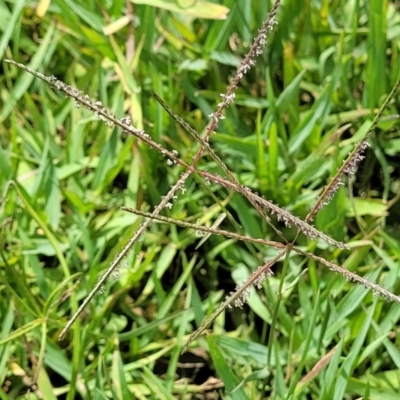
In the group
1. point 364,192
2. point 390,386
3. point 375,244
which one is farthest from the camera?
point 364,192

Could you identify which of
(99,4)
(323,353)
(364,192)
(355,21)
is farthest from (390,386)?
(99,4)

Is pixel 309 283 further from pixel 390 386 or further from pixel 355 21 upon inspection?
pixel 355 21

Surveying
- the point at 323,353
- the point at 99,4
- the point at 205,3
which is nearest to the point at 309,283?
the point at 323,353

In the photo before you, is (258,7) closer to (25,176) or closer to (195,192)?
(195,192)

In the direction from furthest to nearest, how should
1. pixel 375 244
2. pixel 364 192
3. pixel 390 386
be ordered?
pixel 364 192, pixel 375 244, pixel 390 386

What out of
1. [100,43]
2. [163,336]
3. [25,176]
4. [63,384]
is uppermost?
[100,43]

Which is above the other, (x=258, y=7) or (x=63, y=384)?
(x=258, y=7)

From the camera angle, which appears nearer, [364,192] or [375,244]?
[375,244]
